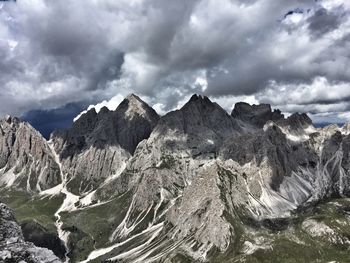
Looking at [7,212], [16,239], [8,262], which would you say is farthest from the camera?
[7,212]

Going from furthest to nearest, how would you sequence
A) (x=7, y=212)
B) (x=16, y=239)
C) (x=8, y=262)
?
(x=7, y=212) < (x=16, y=239) < (x=8, y=262)

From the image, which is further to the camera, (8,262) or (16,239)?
(16,239)

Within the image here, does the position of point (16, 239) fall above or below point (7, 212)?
below

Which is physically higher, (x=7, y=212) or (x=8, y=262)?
(x=7, y=212)

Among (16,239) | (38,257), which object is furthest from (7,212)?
(38,257)

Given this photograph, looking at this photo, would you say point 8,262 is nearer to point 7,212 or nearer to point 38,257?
point 38,257

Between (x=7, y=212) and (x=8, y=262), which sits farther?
(x=7, y=212)

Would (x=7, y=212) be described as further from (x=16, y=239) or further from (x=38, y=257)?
(x=38, y=257)

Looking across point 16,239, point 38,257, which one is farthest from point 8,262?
point 16,239
